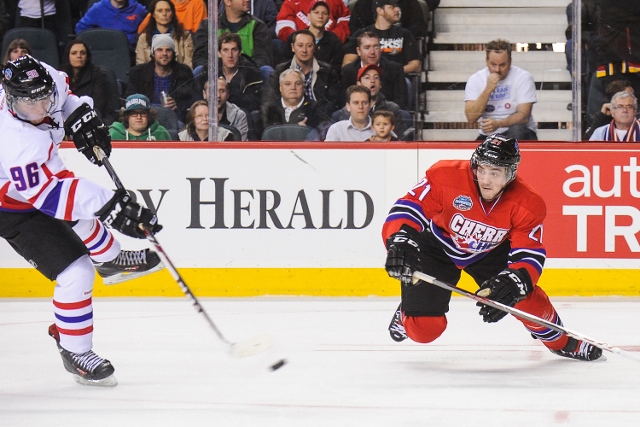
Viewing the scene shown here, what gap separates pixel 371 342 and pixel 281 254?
1.34 meters

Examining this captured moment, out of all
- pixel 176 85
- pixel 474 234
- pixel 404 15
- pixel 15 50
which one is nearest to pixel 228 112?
pixel 176 85

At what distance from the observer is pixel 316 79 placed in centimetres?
589

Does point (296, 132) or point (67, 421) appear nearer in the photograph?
point (67, 421)

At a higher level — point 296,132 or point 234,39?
point 234,39

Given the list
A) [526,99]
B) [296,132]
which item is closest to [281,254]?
[296,132]

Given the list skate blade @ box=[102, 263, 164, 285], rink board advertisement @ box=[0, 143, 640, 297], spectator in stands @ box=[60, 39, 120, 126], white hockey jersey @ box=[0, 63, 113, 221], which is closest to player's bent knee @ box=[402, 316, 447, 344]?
skate blade @ box=[102, 263, 164, 285]

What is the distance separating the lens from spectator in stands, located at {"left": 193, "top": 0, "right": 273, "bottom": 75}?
19.6 ft

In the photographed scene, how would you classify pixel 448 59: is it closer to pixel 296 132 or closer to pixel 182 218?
pixel 296 132

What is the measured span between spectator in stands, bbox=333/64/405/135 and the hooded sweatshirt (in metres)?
1.02

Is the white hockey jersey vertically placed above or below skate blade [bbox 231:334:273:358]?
above

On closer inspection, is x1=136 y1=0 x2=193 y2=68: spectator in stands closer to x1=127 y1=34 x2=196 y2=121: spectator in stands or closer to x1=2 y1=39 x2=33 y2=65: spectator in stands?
x1=127 y1=34 x2=196 y2=121: spectator in stands

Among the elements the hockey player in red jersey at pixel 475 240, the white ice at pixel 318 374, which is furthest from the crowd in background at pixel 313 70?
the hockey player in red jersey at pixel 475 240

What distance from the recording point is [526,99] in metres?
5.85

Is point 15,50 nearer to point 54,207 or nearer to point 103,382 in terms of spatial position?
point 54,207
